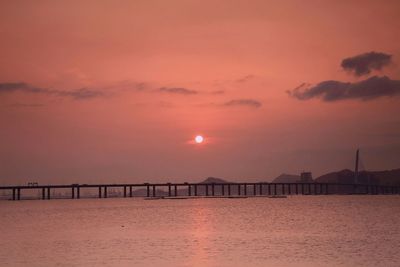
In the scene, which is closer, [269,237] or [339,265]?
[339,265]

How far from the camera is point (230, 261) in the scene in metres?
47.2

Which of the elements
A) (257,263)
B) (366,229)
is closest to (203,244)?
(257,263)

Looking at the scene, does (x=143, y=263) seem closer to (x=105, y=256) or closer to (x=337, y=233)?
(x=105, y=256)

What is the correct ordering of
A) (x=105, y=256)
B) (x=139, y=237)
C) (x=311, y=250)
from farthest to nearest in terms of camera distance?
(x=139, y=237) < (x=311, y=250) < (x=105, y=256)

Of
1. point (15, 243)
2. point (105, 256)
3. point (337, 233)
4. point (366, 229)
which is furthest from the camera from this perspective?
point (366, 229)

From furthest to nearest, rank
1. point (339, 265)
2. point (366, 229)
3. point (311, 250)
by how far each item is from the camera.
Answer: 1. point (366, 229)
2. point (311, 250)
3. point (339, 265)

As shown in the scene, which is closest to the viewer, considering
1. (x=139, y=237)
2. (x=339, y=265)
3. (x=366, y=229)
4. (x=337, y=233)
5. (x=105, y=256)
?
(x=339, y=265)

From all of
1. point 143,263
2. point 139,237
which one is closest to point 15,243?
point 139,237

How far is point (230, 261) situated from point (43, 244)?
79.3 ft

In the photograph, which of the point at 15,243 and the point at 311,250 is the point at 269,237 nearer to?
the point at 311,250

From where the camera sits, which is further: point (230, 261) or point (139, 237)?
point (139, 237)

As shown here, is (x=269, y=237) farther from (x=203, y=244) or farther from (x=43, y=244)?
(x=43, y=244)

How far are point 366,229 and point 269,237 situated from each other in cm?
1955

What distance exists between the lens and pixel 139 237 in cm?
7050
